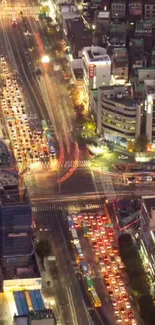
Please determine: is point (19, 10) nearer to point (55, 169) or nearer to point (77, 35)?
point (77, 35)

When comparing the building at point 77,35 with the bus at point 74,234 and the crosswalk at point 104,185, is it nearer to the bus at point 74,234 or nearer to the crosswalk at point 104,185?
the crosswalk at point 104,185

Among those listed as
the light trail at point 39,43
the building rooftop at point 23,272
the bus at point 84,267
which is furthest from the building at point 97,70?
the building rooftop at point 23,272

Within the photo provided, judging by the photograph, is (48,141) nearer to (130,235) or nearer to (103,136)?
(103,136)

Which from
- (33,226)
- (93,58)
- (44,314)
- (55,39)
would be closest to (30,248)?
(33,226)

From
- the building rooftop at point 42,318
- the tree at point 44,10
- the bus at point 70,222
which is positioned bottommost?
the building rooftop at point 42,318

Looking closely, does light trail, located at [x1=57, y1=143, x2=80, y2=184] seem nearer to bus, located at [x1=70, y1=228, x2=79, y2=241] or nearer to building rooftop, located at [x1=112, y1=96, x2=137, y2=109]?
building rooftop, located at [x1=112, y1=96, x2=137, y2=109]

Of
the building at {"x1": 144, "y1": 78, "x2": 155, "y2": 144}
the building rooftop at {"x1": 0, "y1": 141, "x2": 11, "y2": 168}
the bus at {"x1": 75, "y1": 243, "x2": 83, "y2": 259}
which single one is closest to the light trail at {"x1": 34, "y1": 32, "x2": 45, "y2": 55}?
the building at {"x1": 144, "y1": 78, "x2": 155, "y2": 144}

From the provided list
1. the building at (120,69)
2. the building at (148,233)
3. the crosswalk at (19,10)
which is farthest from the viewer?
the crosswalk at (19,10)
